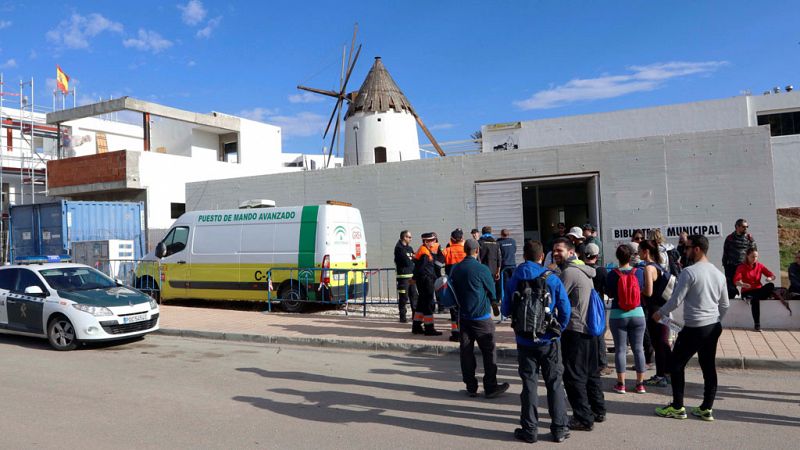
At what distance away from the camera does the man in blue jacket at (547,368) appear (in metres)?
4.70

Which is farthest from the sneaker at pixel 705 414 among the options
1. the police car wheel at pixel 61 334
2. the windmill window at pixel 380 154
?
the windmill window at pixel 380 154

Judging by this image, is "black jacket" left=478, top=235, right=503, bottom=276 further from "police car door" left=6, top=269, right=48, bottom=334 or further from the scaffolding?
the scaffolding

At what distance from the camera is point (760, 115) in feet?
90.9

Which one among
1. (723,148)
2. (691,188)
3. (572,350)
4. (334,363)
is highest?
(723,148)

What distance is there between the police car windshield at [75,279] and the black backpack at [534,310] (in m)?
8.01

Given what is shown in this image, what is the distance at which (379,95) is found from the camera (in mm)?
24594

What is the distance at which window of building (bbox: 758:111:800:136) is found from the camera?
27516 mm

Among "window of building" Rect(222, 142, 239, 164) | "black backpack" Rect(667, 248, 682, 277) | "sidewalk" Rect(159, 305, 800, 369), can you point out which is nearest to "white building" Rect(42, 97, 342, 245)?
"window of building" Rect(222, 142, 239, 164)

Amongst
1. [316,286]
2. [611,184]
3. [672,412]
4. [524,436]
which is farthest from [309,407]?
[611,184]

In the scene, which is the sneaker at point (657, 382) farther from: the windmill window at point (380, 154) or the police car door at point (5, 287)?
the windmill window at point (380, 154)

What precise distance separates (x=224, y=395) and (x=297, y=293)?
6.02m

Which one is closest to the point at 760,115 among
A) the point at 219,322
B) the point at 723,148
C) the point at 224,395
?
the point at 723,148

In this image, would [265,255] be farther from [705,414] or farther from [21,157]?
[21,157]

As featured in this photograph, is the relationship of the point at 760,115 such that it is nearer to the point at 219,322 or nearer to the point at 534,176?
the point at 534,176
